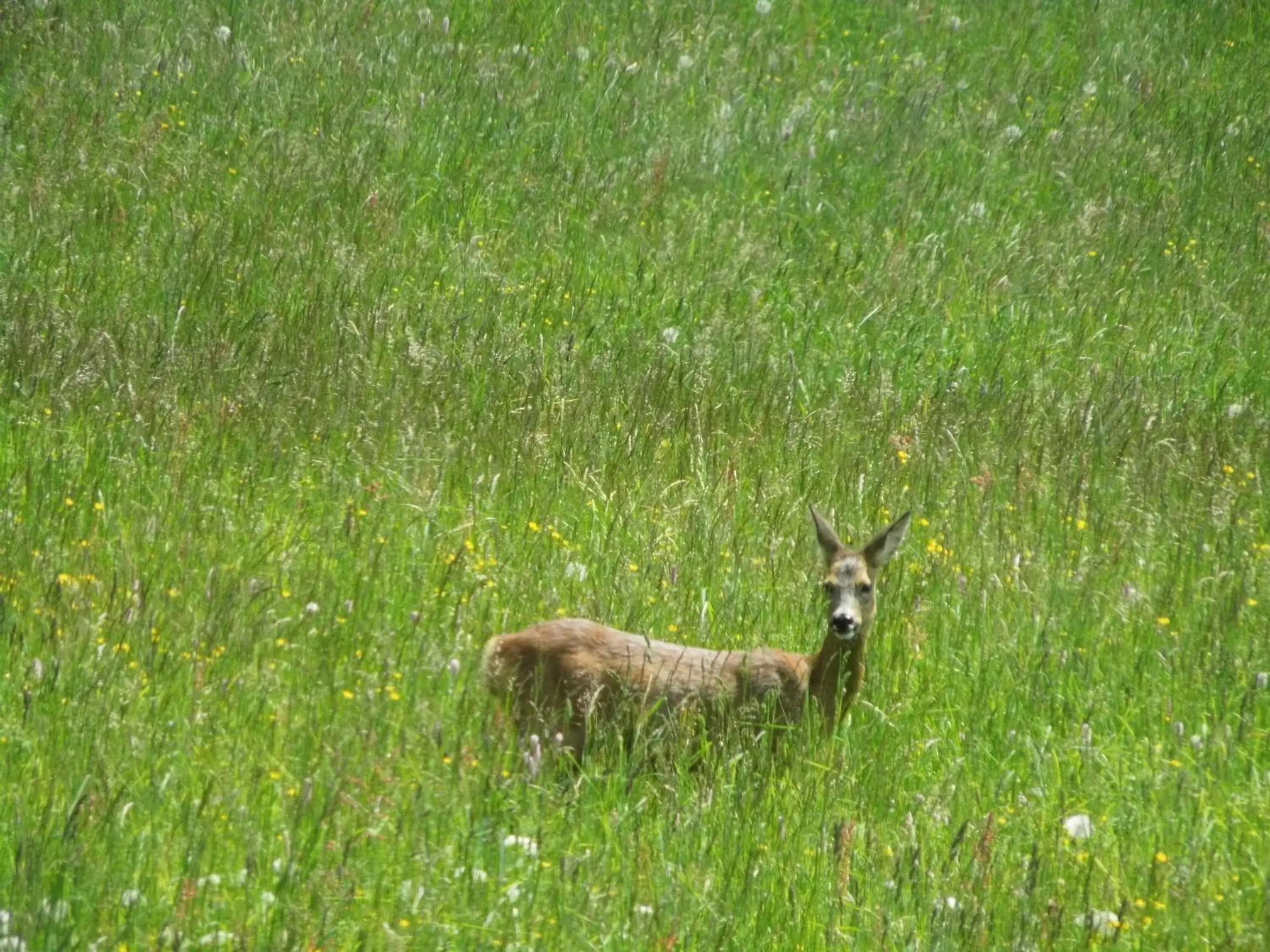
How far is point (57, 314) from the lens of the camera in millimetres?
8008

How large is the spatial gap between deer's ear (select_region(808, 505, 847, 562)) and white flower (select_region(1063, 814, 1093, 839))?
1.62 meters

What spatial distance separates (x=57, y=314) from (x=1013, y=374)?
16.8 ft

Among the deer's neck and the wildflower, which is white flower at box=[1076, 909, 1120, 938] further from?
the deer's neck

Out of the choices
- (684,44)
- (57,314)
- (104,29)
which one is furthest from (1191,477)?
(104,29)

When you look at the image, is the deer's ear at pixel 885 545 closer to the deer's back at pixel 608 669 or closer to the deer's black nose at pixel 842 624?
the deer's black nose at pixel 842 624

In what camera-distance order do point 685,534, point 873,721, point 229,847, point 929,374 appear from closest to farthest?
1. point 229,847
2. point 873,721
3. point 685,534
4. point 929,374

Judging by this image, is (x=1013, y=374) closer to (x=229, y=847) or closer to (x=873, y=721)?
(x=873, y=721)

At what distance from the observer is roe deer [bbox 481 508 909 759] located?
5.39 metres

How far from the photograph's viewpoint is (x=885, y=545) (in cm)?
617

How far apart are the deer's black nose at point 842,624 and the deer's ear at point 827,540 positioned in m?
0.42

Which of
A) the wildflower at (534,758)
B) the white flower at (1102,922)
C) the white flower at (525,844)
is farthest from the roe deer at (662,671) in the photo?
the white flower at (1102,922)

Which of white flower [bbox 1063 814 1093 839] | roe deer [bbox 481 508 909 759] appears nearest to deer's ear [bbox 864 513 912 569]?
roe deer [bbox 481 508 909 759]

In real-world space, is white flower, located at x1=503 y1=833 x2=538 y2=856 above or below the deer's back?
below

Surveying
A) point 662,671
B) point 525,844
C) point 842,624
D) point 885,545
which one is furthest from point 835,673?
point 525,844
